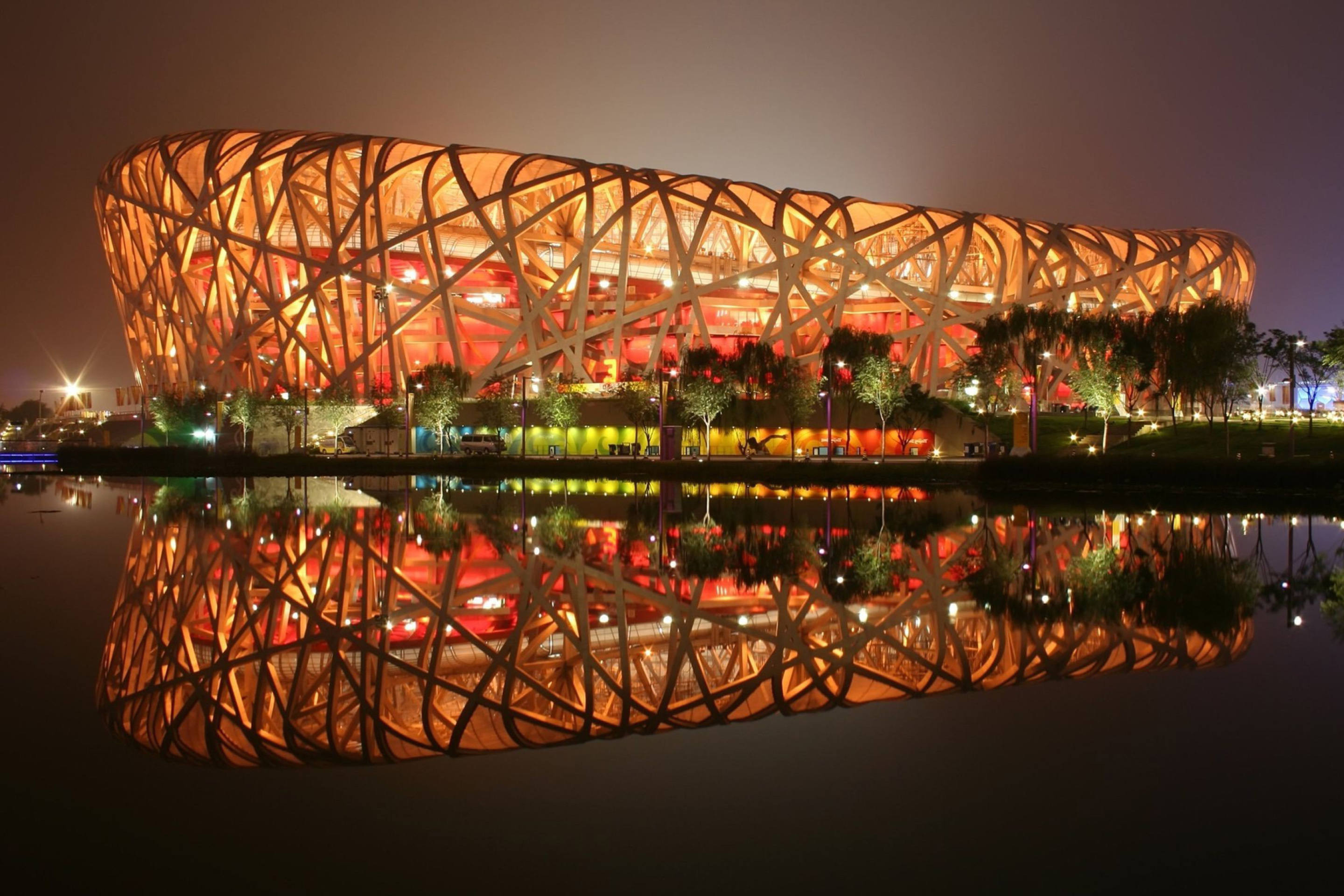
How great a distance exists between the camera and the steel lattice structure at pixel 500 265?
197ft

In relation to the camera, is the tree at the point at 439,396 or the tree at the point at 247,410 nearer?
the tree at the point at 439,396

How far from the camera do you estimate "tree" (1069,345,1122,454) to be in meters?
38.9

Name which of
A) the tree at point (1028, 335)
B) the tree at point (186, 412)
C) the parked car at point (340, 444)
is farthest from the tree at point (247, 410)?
the tree at point (1028, 335)

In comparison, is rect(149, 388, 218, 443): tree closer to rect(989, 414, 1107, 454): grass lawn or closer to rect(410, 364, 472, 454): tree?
rect(410, 364, 472, 454): tree

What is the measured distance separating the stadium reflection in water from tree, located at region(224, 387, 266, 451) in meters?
38.6

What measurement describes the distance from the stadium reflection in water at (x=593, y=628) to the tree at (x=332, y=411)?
38587 millimetres

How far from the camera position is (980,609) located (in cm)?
1007

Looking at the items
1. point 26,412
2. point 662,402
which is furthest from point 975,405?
point 26,412

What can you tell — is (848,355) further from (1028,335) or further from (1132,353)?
(1132,353)

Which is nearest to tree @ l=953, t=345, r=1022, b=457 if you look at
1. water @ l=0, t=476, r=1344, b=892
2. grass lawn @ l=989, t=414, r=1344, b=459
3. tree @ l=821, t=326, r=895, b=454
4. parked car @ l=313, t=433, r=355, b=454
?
grass lawn @ l=989, t=414, r=1344, b=459

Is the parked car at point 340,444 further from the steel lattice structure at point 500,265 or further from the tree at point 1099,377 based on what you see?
the tree at point 1099,377

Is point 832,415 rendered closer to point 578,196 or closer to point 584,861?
point 578,196

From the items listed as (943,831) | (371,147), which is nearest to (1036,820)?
(943,831)

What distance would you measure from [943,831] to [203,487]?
113 feet
